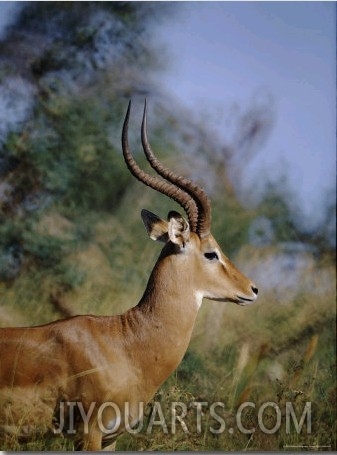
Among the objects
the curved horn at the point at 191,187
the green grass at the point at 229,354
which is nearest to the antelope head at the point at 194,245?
the curved horn at the point at 191,187

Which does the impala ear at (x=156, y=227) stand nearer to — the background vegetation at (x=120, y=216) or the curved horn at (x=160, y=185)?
the curved horn at (x=160, y=185)

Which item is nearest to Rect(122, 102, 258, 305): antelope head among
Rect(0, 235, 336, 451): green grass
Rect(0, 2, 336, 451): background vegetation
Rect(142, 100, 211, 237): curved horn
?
Rect(142, 100, 211, 237): curved horn

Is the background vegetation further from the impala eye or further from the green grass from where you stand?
the impala eye

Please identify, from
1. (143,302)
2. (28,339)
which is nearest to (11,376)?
(28,339)

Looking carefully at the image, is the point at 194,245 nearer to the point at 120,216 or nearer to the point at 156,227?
the point at 156,227

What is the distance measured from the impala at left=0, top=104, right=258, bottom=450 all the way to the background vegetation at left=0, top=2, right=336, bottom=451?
5.06 feet

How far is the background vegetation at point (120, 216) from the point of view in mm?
6898

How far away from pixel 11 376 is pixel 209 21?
3776 millimetres

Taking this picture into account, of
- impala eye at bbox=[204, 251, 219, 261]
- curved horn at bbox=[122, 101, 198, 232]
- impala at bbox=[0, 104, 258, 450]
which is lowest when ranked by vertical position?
impala at bbox=[0, 104, 258, 450]

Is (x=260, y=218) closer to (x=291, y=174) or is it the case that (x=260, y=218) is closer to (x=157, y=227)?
(x=291, y=174)

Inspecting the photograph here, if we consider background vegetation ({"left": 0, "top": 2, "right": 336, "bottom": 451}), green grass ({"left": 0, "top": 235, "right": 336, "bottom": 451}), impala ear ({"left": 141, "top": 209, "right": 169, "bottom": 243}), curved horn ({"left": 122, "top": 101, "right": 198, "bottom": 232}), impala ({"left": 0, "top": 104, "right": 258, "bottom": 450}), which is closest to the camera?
impala ({"left": 0, "top": 104, "right": 258, "bottom": 450})

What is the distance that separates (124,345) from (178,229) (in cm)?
72

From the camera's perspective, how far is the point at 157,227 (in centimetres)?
514

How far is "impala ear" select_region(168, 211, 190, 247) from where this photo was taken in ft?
16.0
